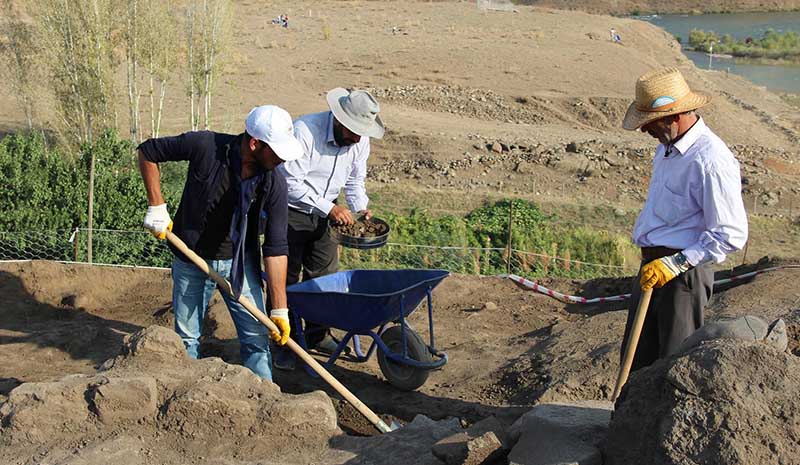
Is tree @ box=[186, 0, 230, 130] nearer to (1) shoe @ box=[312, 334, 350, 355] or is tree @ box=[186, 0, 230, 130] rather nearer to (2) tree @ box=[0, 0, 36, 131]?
(2) tree @ box=[0, 0, 36, 131]

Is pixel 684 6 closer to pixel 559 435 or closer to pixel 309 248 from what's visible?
pixel 309 248

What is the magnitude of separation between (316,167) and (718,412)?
326 centimetres

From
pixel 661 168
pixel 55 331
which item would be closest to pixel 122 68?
pixel 55 331

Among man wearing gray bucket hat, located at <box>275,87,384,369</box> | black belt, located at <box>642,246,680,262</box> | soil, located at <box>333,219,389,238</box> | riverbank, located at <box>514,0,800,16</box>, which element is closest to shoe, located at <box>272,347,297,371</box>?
man wearing gray bucket hat, located at <box>275,87,384,369</box>

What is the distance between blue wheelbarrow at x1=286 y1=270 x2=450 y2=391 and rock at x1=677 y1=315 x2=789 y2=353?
1.95 meters

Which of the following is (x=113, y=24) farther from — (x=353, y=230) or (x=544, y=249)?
(x=353, y=230)

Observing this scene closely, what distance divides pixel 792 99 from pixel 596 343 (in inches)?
1149

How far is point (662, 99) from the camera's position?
429cm

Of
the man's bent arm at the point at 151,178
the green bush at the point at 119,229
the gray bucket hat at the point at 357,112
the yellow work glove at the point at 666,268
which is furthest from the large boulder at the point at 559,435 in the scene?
the green bush at the point at 119,229

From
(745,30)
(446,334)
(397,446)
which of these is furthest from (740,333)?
(745,30)

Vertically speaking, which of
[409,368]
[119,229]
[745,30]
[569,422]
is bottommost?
[745,30]

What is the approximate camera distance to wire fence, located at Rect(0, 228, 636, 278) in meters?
8.67

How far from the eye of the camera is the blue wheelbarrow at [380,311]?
545cm

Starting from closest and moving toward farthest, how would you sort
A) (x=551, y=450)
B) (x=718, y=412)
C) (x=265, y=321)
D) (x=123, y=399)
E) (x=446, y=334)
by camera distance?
(x=718, y=412), (x=551, y=450), (x=123, y=399), (x=265, y=321), (x=446, y=334)
